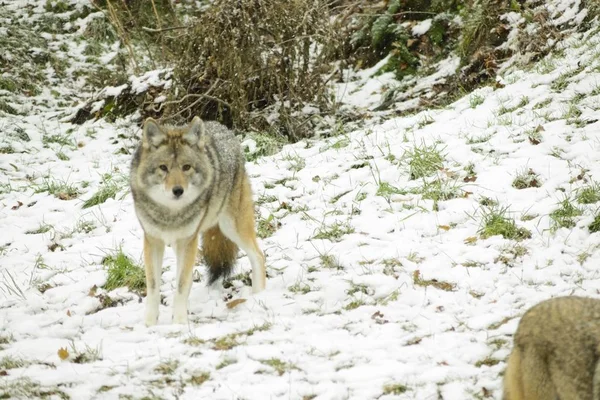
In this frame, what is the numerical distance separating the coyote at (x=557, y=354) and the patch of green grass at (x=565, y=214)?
2423 mm

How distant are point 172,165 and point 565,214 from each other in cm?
344

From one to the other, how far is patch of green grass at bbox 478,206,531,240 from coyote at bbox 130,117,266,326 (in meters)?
2.03

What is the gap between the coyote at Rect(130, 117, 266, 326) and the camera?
15.4 ft

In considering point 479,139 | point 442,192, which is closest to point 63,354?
point 442,192

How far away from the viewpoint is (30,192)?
778 centimetres

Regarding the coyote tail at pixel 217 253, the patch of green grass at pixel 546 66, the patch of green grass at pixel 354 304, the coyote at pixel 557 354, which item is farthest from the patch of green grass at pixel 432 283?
the patch of green grass at pixel 546 66

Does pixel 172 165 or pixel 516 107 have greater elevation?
pixel 172 165

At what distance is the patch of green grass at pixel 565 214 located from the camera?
16.8ft

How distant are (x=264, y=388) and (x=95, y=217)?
4.08 meters

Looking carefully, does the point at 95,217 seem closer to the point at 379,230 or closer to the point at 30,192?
the point at 30,192

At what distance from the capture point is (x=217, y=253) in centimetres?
528

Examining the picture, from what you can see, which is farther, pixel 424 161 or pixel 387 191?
pixel 424 161

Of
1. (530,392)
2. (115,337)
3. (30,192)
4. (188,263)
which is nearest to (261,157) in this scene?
(30,192)

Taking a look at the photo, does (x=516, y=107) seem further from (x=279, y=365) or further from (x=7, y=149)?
(x=7, y=149)
